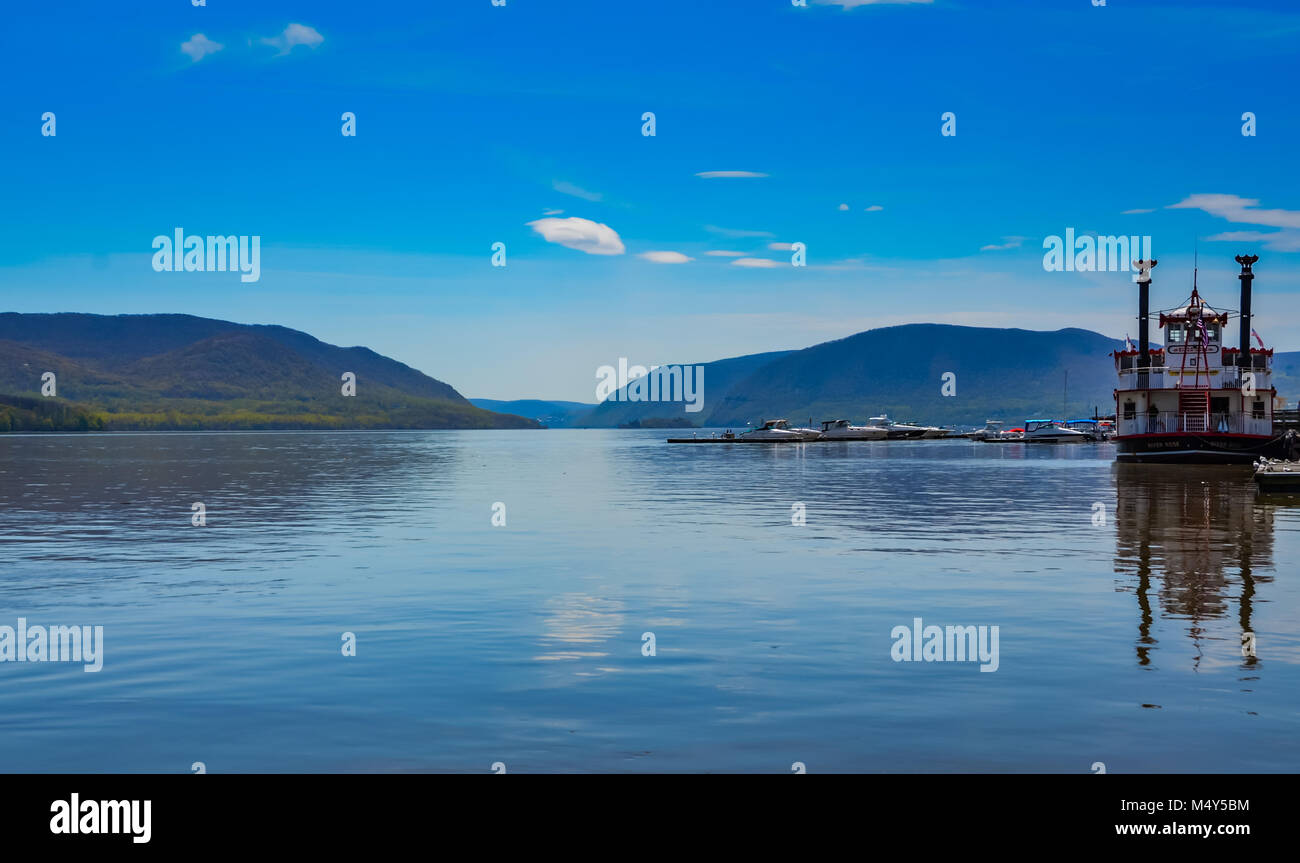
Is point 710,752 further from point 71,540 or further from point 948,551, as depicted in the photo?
point 71,540

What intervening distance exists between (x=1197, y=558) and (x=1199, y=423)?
7192cm

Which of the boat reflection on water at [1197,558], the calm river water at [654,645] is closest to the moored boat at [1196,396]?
the boat reflection on water at [1197,558]

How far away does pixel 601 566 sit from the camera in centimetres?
3058

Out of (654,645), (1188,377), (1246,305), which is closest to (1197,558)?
(654,645)

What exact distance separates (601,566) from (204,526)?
19951 mm

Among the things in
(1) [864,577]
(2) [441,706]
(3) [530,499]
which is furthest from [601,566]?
(3) [530,499]

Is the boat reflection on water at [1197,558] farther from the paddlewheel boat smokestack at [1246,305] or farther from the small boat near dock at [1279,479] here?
the paddlewheel boat smokestack at [1246,305]

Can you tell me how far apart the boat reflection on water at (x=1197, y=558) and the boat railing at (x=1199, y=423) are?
34.7 metres

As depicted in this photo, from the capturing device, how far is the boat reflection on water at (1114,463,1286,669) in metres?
20.6

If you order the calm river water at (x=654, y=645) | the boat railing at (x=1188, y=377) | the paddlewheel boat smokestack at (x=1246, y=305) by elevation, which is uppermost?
the paddlewheel boat smokestack at (x=1246, y=305)

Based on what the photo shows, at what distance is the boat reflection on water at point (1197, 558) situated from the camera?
20562mm

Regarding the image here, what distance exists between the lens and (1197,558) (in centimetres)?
3111

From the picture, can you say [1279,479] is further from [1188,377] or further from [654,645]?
[654,645]
